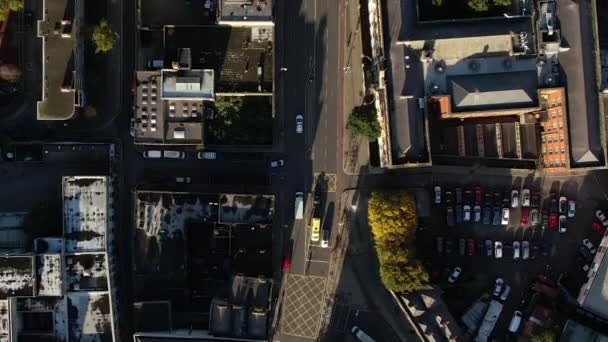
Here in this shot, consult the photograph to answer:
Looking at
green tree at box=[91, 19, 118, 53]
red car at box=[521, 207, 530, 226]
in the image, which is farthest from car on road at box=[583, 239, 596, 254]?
green tree at box=[91, 19, 118, 53]

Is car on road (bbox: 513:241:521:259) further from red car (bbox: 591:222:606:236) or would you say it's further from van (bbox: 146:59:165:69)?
van (bbox: 146:59:165:69)

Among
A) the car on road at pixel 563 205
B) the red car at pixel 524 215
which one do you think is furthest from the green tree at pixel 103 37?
the car on road at pixel 563 205

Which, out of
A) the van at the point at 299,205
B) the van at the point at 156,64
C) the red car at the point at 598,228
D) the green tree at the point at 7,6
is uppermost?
the green tree at the point at 7,6

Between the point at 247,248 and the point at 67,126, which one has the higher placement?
the point at 67,126

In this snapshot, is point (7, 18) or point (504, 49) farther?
point (7, 18)

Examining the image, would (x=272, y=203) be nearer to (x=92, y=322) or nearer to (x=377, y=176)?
(x=377, y=176)

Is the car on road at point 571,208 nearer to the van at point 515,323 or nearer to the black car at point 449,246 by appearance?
the van at point 515,323

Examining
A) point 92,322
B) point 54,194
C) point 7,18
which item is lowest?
point 92,322

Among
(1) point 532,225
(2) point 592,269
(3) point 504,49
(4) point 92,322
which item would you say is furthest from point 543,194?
(4) point 92,322
